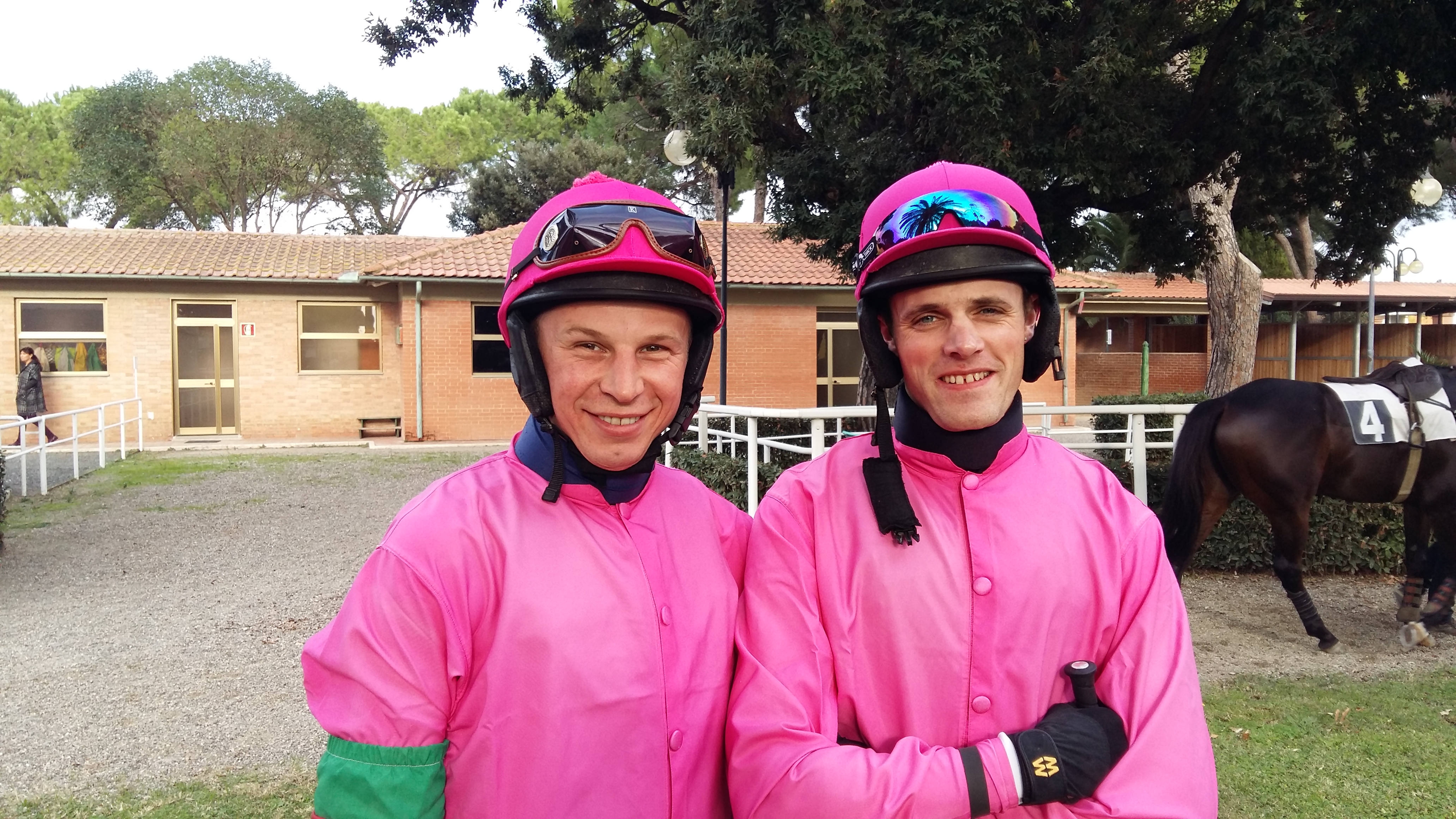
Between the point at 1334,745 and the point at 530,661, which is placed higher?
the point at 530,661

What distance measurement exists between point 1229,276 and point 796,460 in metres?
9.27

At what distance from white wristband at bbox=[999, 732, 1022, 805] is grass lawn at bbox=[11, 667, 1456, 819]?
7.07ft

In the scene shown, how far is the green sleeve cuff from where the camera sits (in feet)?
4.28

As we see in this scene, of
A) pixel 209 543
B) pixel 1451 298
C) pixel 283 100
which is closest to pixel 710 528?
pixel 209 543

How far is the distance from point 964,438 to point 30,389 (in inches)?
775

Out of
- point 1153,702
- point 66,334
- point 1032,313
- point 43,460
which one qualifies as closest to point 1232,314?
point 1032,313

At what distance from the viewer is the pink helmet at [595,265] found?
155cm

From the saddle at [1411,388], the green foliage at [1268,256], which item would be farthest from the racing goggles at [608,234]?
the green foliage at [1268,256]

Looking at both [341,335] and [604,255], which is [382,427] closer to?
[341,335]

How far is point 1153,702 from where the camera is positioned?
4.77ft

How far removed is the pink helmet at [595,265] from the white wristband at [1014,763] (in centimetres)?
76

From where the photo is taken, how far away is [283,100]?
103ft

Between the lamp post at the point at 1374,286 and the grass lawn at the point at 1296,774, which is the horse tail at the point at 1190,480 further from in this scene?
the lamp post at the point at 1374,286

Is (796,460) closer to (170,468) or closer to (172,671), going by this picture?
(172,671)
